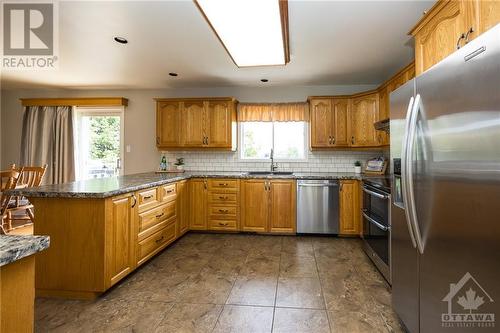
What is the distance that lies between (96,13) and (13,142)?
4280 mm

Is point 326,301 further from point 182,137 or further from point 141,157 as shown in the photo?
point 141,157

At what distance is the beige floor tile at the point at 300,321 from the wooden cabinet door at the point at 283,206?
1923 millimetres

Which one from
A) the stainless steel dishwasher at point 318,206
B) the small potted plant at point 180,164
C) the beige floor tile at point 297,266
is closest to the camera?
the beige floor tile at point 297,266

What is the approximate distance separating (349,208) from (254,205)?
138cm

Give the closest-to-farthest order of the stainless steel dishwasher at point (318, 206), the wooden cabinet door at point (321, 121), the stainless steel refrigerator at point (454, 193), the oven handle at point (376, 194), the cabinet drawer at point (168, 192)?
the stainless steel refrigerator at point (454, 193)
the oven handle at point (376, 194)
the cabinet drawer at point (168, 192)
the stainless steel dishwasher at point (318, 206)
the wooden cabinet door at point (321, 121)

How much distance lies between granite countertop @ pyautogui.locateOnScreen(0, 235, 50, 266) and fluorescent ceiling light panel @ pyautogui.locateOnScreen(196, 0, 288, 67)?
5.12 feet

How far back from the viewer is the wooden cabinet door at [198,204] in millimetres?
3982

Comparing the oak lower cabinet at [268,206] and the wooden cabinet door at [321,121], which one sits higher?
the wooden cabinet door at [321,121]

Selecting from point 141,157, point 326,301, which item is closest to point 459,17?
point 326,301

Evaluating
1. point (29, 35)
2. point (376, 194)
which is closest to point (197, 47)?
point (29, 35)

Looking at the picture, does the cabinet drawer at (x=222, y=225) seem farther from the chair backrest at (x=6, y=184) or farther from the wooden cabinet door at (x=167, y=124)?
the chair backrest at (x=6, y=184)

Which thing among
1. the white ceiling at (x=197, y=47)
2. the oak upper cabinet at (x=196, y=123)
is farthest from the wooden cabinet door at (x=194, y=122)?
the white ceiling at (x=197, y=47)

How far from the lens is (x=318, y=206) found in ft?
12.4

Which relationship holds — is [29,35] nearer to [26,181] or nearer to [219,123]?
[26,181]
